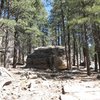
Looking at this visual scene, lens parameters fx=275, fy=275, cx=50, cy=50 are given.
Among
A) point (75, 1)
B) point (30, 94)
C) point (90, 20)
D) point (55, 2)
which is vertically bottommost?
point (30, 94)

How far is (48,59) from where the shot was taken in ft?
110

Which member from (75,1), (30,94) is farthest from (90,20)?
(30,94)

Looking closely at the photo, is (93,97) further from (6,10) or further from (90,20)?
(6,10)

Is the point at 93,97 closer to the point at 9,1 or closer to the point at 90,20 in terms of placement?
the point at 90,20

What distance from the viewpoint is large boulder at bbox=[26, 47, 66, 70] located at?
3334 cm

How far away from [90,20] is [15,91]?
9.27m

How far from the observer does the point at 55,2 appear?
3216 cm

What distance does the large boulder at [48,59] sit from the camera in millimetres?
33344

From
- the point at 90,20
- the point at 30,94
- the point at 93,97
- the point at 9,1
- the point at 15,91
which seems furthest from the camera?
the point at 9,1

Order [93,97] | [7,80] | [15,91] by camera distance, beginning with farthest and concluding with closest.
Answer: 1. [7,80]
2. [15,91]
3. [93,97]

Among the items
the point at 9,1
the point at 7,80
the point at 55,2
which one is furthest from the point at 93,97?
the point at 55,2

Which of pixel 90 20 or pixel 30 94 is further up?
pixel 90 20

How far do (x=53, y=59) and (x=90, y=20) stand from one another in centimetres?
1455

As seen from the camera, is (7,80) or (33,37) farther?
(33,37)
